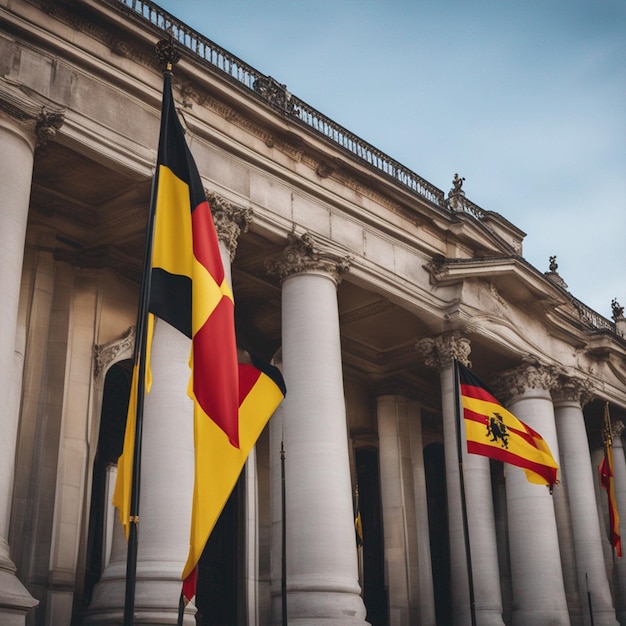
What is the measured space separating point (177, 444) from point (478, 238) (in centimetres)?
1637

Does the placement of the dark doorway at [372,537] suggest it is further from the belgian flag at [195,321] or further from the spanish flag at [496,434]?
the belgian flag at [195,321]

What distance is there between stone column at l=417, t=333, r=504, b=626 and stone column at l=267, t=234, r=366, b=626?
18.6 ft

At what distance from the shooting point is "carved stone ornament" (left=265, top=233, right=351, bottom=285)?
25047mm

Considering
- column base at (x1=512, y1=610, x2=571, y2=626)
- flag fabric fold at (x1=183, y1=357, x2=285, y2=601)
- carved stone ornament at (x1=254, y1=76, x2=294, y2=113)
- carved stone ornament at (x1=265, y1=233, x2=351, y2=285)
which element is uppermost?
carved stone ornament at (x1=254, y1=76, x2=294, y2=113)

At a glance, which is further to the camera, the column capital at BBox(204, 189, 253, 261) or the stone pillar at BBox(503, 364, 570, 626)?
the stone pillar at BBox(503, 364, 570, 626)

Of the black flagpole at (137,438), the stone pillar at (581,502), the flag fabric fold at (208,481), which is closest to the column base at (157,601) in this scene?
the flag fabric fold at (208,481)

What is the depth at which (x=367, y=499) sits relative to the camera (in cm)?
3591

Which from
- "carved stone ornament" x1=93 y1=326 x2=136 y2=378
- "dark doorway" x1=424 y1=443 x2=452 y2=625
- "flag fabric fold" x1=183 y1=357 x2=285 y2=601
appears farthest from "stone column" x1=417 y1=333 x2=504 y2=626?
"flag fabric fold" x1=183 y1=357 x2=285 y2=601

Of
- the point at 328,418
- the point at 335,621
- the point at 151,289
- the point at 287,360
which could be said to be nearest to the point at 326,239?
the point at 287,360

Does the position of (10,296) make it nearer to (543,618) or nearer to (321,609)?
(321,609)

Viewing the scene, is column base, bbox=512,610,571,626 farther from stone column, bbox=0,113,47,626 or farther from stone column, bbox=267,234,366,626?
stone column, bbox=0,113,47,626

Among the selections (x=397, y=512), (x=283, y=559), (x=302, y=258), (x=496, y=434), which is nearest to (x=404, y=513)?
(x=397, y=512)

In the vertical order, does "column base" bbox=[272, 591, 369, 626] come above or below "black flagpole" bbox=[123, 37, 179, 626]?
below

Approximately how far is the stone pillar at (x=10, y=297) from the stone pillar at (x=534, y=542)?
61.9ft
